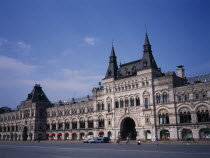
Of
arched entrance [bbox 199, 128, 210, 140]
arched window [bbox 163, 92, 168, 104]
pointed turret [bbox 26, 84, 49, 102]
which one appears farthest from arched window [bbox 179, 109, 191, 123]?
pointed turret [bbox 26, 84, 49, 102]

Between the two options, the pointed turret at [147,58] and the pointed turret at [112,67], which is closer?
the pointed turret at [147,58]

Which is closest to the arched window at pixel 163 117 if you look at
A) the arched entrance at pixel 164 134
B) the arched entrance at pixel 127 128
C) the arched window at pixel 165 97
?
the arched entrance at pixel 164 134

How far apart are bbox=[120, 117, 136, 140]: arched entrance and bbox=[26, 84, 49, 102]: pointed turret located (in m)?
47.0

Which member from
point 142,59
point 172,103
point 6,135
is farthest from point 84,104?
point 6,135

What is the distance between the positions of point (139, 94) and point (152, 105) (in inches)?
201

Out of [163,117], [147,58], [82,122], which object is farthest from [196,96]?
[82,122]

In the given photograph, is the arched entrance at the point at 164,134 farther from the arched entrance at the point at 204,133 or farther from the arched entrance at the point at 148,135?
the arched entrance at the point at 204,133

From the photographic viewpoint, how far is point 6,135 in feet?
357

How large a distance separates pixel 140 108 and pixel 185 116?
12145 mm

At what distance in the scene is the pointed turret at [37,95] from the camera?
97.5 meters

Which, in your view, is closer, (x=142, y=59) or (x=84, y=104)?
(x=142, y=59)

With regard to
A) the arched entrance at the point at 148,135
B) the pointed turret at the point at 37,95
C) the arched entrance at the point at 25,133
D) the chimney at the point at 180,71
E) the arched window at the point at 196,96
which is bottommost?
the arched entrance at the point at 25,133

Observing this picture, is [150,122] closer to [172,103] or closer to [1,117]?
[172,103]

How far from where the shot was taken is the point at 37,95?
324ft
